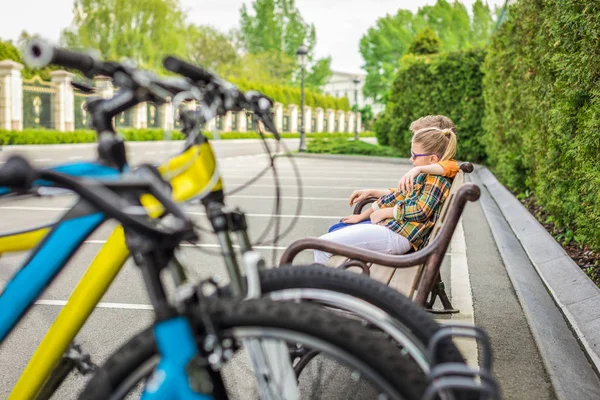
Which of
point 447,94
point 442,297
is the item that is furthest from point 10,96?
point 442,297

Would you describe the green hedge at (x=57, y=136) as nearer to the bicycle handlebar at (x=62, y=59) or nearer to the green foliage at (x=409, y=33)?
the bicycle handlebar at (x=62, y=59)

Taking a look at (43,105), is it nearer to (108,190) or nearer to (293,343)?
(108,190)

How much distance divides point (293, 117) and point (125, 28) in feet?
64.4

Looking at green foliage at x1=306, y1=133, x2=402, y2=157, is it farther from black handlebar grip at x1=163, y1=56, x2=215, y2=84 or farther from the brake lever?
black handlebar grip at x1=163, y1=56, x2=215, y2=84

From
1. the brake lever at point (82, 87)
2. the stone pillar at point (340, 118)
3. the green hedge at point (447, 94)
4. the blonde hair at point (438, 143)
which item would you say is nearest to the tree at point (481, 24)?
the stone pillar at point (340, 118)

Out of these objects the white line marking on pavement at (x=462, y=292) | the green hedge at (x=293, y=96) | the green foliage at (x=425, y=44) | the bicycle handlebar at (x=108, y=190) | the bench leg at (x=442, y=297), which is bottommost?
the white line marking on pavement at (x=462, y=292)

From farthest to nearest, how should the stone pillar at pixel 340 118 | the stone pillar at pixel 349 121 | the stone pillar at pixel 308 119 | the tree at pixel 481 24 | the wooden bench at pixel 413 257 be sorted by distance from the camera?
the stone pillar at pixel 349 121, the stone pillar at pixel 340 118, the stone pillar at pixel 308 119, the tree at pixel 481 24, the wooden bench at pixel 413 257

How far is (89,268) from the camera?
204 centimetres

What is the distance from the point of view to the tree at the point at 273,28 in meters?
86.6

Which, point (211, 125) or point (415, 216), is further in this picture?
point (415, 216)

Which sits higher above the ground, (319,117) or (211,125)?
(211,125)

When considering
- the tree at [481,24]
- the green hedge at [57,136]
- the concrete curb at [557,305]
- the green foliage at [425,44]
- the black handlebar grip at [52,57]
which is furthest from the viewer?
the tree at [481,24]

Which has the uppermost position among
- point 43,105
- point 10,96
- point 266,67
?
point 266,67

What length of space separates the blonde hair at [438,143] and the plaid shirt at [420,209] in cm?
19
